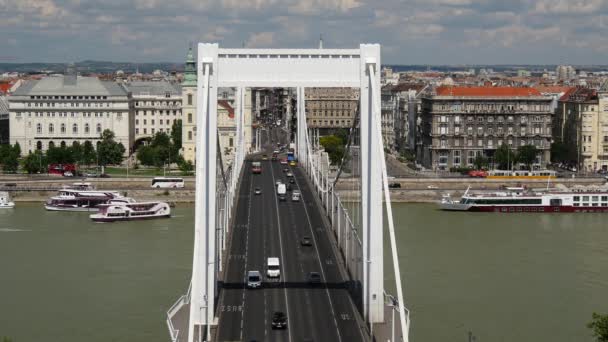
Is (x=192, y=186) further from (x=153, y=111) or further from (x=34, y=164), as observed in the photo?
(x=153, y=111)

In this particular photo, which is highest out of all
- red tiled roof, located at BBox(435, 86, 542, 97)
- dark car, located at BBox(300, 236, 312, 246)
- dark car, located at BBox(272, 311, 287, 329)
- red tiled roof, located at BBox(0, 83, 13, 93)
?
red tiled roof, located at BBox(0, 83, 13, 93)

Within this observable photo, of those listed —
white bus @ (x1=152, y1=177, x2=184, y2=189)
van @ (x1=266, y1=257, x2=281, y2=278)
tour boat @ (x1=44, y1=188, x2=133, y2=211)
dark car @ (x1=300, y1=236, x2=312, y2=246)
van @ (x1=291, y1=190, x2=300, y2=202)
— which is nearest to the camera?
van @ (x1=266, y1=257, x2=281, y2=278)

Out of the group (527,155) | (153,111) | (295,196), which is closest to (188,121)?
(153,111)

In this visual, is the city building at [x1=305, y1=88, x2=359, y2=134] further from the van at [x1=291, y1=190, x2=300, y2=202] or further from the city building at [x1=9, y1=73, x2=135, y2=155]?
the van at [x1=291, y1=190, x2=300, y2=202]

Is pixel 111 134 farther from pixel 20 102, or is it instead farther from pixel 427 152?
pixel 427 152

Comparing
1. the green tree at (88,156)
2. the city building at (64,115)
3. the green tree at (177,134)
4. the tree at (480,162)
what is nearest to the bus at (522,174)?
the tree at (480,162)

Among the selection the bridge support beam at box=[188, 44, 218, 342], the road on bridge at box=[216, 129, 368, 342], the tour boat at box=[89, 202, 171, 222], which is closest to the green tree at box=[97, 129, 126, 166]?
the tour boat at box=[89, 202, 171, 222]

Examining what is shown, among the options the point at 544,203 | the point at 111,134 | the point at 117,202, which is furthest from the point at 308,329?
the point at 111,134
